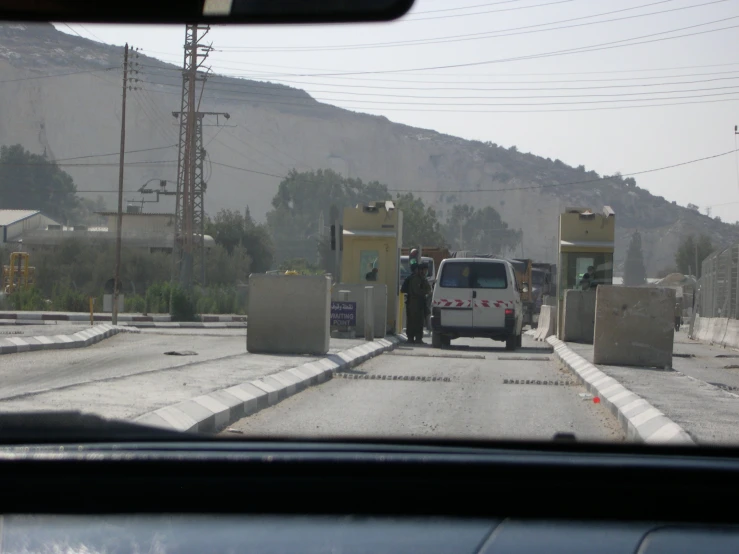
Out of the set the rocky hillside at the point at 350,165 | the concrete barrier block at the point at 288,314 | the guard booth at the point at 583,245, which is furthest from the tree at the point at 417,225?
the concrete barrier block at the point at 288,314

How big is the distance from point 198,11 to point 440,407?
6.99m

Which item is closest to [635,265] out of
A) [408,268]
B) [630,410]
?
[408,268]

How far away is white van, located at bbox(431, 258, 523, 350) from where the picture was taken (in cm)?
1986

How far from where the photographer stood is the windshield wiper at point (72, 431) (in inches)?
119

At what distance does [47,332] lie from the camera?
20.4 m

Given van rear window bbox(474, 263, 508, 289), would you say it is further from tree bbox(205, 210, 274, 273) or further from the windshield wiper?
tree bbox(205, 210, 274, 273)

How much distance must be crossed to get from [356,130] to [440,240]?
58.9 metres

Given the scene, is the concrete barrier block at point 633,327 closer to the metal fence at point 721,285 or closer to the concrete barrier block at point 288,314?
the concrete barrier block at point 288,314

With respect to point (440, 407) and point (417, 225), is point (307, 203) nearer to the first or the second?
point (440, 407)

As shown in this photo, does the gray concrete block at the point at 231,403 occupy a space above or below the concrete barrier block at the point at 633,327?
below

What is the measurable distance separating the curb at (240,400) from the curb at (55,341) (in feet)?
18.5

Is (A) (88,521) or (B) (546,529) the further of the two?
(A) (88,521)

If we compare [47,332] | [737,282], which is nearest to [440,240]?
[737,282]

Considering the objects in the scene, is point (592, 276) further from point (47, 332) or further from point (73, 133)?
point (73, 133)
